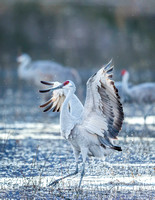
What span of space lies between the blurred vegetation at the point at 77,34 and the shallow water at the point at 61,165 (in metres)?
10.5

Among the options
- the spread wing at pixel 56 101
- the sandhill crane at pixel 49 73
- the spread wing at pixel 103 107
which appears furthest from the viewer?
the sandhill crane at pixel 49 73

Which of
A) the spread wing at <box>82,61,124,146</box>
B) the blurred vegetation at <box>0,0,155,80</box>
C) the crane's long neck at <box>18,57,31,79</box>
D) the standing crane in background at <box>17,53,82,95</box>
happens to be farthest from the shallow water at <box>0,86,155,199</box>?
the blurred vegetation at <box>0,0,155,80</box>

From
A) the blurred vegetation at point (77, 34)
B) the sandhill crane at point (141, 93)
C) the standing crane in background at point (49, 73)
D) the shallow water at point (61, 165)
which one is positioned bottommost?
the shallow water at point (61, 165)

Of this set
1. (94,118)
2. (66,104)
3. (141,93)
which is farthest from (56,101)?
(141,93)

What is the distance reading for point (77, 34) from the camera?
86.9 feet

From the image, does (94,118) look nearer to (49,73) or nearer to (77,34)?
(49,73)

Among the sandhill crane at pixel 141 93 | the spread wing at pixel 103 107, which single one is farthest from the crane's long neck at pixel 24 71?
the spread wing at pixel 103 107

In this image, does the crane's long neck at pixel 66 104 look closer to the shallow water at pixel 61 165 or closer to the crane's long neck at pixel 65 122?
the crane's long neck at pixel 65 122

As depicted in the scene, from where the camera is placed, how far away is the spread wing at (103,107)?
256 inches

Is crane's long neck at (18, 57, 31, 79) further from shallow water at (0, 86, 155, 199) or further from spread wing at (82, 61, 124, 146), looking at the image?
spread wing at (82, 61, 124, 146)

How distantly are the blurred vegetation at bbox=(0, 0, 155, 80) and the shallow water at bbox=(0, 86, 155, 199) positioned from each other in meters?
10.5

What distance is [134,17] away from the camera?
27.7 meters

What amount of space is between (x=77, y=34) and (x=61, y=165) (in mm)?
19154

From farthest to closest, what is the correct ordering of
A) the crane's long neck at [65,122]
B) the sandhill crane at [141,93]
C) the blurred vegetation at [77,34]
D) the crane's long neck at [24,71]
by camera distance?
the blurred vegetation at [77,34]
the crane's long neck at [24,71]
the sandhill crane at [141,93]
the crane's long neck at [65,122]
